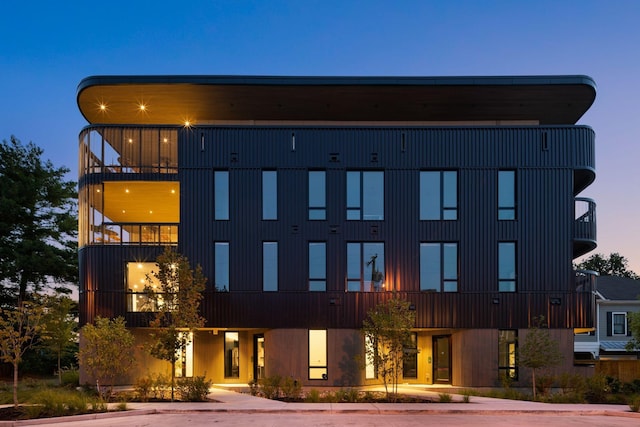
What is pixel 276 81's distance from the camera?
22.2m

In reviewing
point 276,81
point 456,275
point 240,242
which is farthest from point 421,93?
point 240,242

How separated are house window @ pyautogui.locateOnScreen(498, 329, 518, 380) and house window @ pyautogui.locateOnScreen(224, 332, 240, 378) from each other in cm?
1137

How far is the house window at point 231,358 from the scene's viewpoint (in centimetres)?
2397

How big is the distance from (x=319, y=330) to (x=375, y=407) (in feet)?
20.0

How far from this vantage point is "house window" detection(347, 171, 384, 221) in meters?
22.3

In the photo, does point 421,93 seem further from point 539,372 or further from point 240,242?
point 539,372

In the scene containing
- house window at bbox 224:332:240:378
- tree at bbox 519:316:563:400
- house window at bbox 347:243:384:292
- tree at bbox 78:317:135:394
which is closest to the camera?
tree at bbox 78:317:135:394

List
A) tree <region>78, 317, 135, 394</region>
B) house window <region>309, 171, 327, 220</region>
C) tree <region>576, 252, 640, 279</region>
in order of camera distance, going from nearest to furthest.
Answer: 1. tree <region>78, 317, 135, 394</region>
2. house window <region>309, 171, 327, 220</region>
3. tree <region>576, 252, 640, 279</region>

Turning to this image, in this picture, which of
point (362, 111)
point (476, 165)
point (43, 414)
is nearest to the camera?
point (43, 414)

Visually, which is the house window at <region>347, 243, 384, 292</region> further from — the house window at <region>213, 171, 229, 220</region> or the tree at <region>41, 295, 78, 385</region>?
the tree at <region>41, 295, 78, 385</region>

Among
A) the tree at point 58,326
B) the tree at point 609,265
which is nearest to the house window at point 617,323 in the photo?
the tree at point 58,326

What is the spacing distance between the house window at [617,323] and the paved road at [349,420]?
80.7ft

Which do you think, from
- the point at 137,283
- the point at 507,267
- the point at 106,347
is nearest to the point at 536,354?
the point at 507,267

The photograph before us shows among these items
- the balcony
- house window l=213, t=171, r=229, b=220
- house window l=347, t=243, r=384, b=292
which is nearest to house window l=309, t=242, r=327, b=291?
house window l=347, t=243, r=384, b=292
